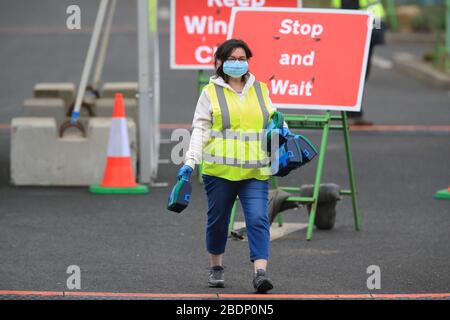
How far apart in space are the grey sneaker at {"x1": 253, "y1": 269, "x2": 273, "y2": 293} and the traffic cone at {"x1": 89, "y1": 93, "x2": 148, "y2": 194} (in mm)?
4344

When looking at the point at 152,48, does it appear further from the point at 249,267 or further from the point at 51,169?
the point at 249,267

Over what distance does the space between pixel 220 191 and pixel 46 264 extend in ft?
5.40

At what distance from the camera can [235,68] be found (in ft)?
27.7

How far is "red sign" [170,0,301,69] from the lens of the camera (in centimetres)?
1327

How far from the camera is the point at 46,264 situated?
31.0ft

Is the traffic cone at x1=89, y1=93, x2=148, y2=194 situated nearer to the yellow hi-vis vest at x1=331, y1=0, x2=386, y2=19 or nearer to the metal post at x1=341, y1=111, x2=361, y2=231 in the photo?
the metal post at x1=341, y1=111, x2=361, y2=231

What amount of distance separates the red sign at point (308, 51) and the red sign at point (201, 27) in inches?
91.0

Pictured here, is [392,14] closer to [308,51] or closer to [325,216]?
[308,51]

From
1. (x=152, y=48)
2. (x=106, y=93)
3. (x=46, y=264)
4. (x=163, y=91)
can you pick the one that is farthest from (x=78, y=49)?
(x=46, y=264)

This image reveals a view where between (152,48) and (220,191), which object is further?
(152,48)

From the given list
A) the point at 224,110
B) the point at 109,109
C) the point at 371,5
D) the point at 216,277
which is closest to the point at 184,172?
the point at 224,110

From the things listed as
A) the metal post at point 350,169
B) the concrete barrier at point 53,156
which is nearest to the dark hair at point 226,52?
the metal post at point 350,169

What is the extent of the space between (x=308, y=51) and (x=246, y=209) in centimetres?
277

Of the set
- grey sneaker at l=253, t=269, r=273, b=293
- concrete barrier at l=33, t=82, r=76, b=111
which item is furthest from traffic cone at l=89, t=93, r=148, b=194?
grey sneaker at l=253, t=269, r=273, b=293
